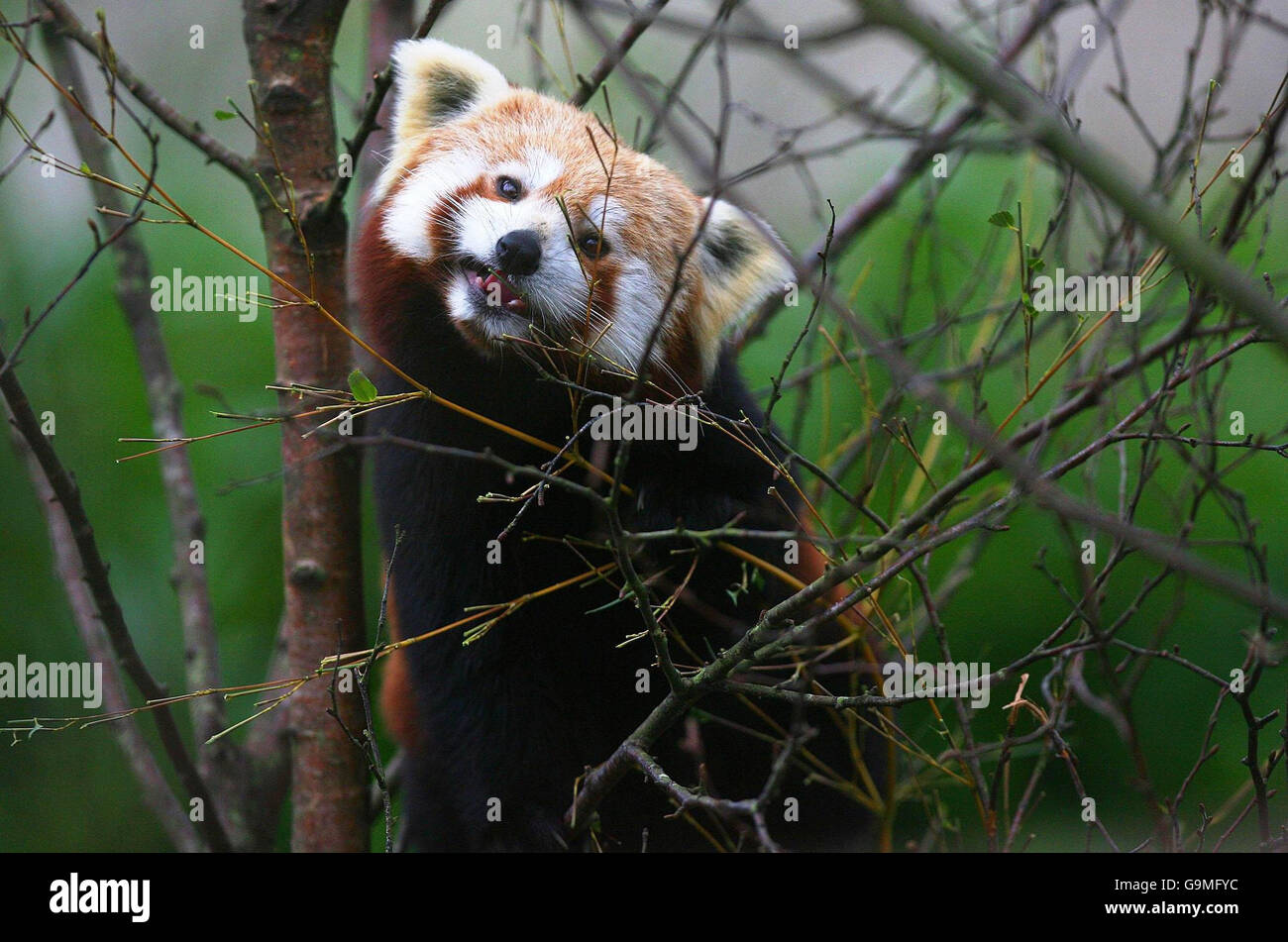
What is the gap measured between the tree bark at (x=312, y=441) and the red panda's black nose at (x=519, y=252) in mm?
505

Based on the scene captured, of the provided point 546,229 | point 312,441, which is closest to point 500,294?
point 546,229

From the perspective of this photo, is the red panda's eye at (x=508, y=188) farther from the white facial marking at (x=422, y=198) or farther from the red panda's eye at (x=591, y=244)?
the red panda's eye at (x=591, y=244)

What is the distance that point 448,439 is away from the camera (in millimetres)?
2180

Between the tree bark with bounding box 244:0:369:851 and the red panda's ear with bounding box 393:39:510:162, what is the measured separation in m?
0.16

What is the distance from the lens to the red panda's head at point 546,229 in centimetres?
195

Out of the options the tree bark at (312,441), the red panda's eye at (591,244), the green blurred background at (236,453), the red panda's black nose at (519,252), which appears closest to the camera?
the red panda's black nose at (519,252)

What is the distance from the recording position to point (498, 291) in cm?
195

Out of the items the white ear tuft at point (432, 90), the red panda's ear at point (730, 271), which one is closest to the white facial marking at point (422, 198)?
the white ear tuft at point (432, 90)

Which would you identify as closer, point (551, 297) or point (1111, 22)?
point (551, 297)

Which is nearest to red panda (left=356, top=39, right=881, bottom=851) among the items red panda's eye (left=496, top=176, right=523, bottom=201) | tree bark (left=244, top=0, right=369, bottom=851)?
red panda's eye (left=496, top=176, right=523, bottom=201)

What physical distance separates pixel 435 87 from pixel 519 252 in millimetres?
647
